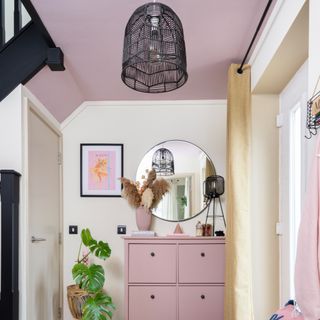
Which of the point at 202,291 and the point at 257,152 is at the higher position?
the point at 257,152

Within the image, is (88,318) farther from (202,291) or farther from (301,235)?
(301,235)

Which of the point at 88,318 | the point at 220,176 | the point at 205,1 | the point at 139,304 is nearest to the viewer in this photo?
the point at 205,1

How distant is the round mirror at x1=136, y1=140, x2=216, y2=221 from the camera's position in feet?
12.5

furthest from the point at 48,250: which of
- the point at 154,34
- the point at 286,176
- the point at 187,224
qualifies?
the point at 154,34

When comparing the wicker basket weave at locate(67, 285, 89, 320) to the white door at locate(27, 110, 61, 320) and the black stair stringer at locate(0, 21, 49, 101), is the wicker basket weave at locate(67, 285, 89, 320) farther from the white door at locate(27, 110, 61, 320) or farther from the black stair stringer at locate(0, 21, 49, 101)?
the black stair stringer at locate(0, 21, 49, 101)

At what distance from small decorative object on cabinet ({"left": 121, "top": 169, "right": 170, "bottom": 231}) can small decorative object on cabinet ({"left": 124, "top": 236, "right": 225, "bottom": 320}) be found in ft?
1.06

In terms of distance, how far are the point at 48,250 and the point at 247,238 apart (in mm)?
1678

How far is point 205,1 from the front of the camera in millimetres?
2172

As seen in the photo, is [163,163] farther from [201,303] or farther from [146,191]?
[201,303]

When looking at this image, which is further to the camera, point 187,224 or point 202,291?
point 187,224

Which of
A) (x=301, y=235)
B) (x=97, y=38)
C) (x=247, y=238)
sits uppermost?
(x=97, y=38)

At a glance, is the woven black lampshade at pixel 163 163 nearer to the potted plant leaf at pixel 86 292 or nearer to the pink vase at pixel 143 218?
the pink vase at pixel 143 218

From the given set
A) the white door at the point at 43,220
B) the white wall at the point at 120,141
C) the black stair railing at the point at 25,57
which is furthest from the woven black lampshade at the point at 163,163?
the black stair railing at the point at 25,57

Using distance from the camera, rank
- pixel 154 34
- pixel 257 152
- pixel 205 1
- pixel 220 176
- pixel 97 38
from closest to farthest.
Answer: pixel 154 34 → pixel 205 1 → pixel 97 38 → pixel 257 152 → pixel 220 176
